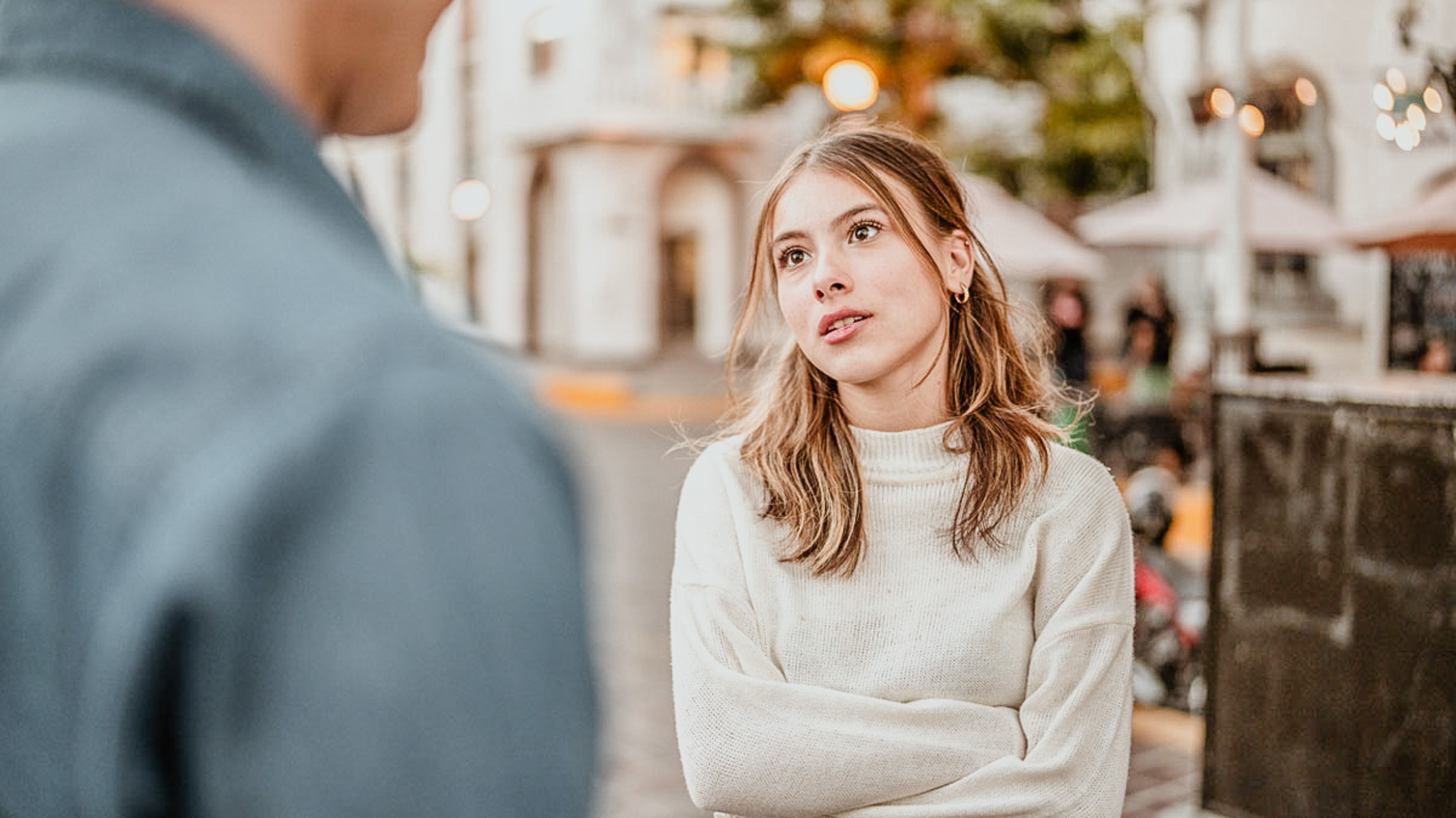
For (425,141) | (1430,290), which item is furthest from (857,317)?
(425,141)

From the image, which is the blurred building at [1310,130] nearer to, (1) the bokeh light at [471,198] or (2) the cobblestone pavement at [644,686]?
(2) the cobblestone pavement at [644,686]

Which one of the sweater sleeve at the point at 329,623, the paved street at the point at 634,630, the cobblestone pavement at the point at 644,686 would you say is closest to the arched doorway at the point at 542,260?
the paved street at the point at 634,630

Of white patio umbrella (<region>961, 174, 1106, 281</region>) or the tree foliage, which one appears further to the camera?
the tree foliage

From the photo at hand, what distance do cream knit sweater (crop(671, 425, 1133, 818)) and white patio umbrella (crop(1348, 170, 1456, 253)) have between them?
3.35m

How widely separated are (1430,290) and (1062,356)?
158 inches

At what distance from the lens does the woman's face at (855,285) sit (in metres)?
1.92

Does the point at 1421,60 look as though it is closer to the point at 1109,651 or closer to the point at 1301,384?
the point at 1301,384

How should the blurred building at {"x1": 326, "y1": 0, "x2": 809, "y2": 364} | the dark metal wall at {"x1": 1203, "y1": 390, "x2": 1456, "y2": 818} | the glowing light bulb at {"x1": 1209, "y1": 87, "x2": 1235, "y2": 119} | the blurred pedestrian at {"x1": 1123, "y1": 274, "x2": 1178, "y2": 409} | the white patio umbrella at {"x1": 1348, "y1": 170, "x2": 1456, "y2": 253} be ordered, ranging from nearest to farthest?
the dark metal wall at {"x1": 1203, "y1": 390, "x2": 1456, "y2": 818}
the white patio umbrella at {"x1": 1348, "y1": 170, "x2": 1456, "y2": 253}
the glowing light bulb at {"x1": 1209, "y1": 87, "x2": 1235, "y2": 119}
the blurred pedestrian at {"x1": 1123, "y1": 274, "x2": 1178, "y2": 409}
the blurred building at {"x1": 326, "y1": 0, "x2": 809, "y2": 364}

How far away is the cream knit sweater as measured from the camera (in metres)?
1.78

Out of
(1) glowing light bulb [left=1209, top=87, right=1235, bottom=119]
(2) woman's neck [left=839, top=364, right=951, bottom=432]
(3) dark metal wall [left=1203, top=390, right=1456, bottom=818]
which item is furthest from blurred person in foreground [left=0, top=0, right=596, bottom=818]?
(1) glowing light bulb [left=1209, top=87, right=1235, bottom=119]

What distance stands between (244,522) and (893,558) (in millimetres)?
1453

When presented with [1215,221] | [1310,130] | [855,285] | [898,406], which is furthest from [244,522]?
[1310,130]

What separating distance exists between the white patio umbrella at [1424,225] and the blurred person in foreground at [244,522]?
472 centimetres

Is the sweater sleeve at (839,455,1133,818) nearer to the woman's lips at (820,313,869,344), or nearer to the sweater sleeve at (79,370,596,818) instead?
the woman's lips at (820,313,869,344)
